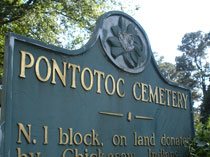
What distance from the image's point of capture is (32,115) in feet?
A: 10.0

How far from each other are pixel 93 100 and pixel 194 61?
36.7m

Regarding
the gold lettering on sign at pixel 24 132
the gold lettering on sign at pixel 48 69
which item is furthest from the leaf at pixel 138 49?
the gold lettering on sign at pixel 24 132

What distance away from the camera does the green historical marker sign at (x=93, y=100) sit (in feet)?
9.82

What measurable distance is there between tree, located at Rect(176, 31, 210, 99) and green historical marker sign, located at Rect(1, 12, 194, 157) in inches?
1331

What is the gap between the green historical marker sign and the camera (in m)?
2.99

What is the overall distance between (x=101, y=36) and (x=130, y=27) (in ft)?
2.36

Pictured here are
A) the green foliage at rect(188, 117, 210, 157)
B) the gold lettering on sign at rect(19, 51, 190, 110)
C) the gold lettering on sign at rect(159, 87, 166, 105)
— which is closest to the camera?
the gold lettering on sign at rect(19, 51, 190, 110)

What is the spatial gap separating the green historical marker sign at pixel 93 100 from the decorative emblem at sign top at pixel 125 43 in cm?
1

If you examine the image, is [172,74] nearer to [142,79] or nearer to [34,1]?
[34,1]

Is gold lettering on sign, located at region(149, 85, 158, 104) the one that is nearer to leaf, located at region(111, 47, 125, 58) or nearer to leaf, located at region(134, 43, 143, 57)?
leaf, located at region(134, 43, 143, 57)

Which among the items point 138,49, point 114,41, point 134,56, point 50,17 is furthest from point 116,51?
point 50,17

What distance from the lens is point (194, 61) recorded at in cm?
3847

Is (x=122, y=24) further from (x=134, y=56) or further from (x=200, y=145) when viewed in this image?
(x=200, y=145)

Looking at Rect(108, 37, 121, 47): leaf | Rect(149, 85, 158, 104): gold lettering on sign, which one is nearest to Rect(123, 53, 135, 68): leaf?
Rect(108, 37, 121, 47): leaf
